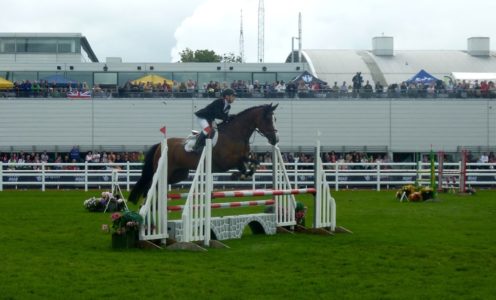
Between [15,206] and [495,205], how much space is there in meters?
12.6

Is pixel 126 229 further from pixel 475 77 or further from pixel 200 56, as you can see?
pixel 200 56

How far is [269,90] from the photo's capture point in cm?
4291

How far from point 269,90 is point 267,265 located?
32188 mm

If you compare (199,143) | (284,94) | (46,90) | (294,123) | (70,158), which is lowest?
(70,158)

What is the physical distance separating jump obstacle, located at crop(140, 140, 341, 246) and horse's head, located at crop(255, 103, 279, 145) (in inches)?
11.0

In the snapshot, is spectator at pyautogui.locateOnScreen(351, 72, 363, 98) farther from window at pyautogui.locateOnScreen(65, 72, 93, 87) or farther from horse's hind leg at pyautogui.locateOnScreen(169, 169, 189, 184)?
horse's hind leg at pyautogui.locateOnScreen(169, 169, 189, 184)

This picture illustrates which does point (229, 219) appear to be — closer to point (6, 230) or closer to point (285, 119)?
point (6, 230)

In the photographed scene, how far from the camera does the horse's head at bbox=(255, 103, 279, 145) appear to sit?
1565 cm

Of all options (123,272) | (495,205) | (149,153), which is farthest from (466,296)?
(495,205)

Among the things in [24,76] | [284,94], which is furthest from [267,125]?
[24,76]

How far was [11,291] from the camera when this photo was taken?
29.3ft

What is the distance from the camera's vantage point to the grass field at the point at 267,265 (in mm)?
9070

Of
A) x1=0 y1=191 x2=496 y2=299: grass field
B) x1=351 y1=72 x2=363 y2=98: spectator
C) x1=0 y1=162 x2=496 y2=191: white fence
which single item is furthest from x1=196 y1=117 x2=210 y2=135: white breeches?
x1=351 y1=72 x2=363 y2=98: spectator

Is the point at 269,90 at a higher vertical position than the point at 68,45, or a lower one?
lower
